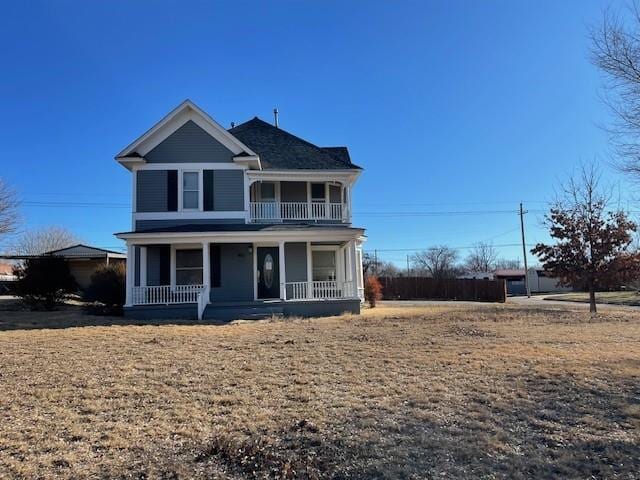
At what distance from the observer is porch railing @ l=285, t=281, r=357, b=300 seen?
18016 millimetres

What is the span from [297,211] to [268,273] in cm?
281

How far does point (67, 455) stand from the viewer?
4.26 meters

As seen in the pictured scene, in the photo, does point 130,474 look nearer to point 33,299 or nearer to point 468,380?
point 468,380

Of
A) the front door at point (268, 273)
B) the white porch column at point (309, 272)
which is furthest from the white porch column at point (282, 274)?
the front door at point (268, 273)

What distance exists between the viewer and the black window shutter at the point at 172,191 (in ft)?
60.3

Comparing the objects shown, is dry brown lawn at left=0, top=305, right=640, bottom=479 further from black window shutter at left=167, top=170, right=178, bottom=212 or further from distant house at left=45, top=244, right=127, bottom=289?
distant house at left=45, top=244, right=127, bottom=289

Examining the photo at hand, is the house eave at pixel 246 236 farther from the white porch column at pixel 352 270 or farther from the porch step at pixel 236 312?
the porch step at pixel 236 312

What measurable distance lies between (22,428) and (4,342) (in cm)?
628

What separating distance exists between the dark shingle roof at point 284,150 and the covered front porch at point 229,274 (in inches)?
132

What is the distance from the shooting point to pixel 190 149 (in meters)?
18.7

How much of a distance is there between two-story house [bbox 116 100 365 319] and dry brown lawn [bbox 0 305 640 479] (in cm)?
692

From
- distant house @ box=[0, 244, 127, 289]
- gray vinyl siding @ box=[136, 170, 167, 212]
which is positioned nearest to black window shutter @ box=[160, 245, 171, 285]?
gray vinyl siding @ box=[136, 170, 167, 212]

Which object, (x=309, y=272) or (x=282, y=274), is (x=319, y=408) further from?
(x=309, y=272)

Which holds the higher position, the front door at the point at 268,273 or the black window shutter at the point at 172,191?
the black window shutter at the point at 172,191
